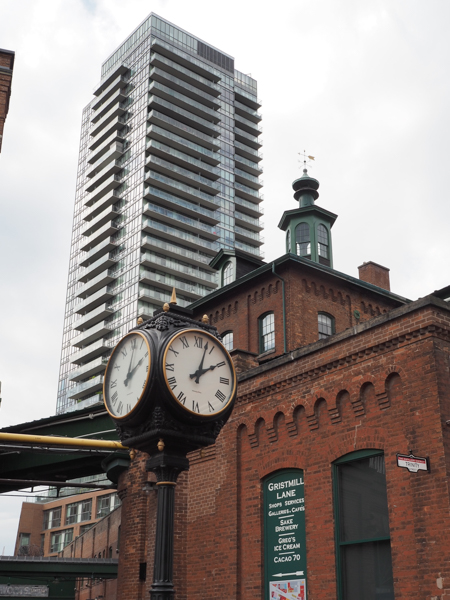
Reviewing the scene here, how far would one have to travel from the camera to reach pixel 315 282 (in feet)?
90.7

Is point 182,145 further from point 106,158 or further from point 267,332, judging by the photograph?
point 267,332

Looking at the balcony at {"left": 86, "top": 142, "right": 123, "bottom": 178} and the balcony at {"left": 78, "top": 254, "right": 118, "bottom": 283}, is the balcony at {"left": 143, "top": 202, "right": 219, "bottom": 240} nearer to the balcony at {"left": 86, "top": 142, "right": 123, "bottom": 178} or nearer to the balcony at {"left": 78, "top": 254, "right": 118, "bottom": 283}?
the balcony at {"left": 78, "top": 254, "right": 118, "bottom": 283}

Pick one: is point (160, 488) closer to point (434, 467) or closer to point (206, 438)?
point (206, 438)

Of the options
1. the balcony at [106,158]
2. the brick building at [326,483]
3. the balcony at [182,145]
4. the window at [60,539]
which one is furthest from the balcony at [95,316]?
the brick building at [326,483]

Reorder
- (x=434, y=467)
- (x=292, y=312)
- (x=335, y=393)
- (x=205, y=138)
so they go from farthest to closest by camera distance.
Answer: (x=205, y=138) → (x=292, y=312) → (x=335, y=393) → (x=434, y=467)

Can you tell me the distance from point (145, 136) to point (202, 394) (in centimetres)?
9871

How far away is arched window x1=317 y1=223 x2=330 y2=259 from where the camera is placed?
3203cm

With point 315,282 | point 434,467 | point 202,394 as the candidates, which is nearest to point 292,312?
point 315,282

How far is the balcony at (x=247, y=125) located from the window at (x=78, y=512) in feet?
216

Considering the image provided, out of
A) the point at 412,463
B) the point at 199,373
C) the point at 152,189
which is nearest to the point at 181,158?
the point at 152,189

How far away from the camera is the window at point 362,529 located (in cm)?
1207

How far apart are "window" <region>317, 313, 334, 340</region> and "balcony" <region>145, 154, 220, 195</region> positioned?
74.3m

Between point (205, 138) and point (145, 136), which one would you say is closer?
point (145, 136)

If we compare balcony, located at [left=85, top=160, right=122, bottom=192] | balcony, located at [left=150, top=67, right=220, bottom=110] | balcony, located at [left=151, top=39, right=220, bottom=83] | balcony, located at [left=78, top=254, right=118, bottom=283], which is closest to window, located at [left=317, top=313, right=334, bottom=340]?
balcony, located at [left=78, top=254, right=118, bottom=283]
